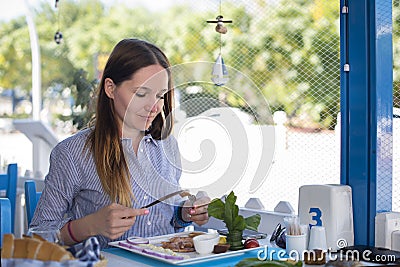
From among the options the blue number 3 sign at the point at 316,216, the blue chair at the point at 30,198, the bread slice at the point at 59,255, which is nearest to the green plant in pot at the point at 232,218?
the blue number 3 sign at the point at 316,216

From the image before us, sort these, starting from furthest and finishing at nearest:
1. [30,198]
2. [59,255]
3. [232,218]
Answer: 1. [30,198]
2. [232,218]
3. [59,255]

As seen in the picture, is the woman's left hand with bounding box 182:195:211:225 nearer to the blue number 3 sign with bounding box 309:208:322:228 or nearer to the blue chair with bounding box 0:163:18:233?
the blue number 3 sign with bounding box 309:208:322:228

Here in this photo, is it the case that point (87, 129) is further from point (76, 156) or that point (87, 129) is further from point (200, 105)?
point (200, 105)

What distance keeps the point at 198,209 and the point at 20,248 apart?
2.38ft

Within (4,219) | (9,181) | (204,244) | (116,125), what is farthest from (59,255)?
(9,181)

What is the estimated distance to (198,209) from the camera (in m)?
1.94

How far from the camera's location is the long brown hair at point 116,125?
6.37ft

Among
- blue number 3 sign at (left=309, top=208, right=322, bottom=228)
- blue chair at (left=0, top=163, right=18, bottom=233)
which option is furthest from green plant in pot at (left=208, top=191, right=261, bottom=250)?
blue chair at (left=0, top=163, right=18, bottom=233)

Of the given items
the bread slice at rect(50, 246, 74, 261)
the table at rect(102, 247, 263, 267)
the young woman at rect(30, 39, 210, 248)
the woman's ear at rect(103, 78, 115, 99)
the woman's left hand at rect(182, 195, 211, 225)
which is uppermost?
the woman's ear at rect(103, 78, 115, 99)

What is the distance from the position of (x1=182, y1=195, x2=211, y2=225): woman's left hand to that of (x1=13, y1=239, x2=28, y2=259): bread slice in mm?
702

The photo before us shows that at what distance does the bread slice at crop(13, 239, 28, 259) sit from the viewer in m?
1.31

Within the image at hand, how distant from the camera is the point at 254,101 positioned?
179 centimetres

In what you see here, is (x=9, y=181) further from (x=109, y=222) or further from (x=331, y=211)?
(x=331, y=211)

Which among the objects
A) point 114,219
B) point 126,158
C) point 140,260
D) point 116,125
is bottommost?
point 140,260
